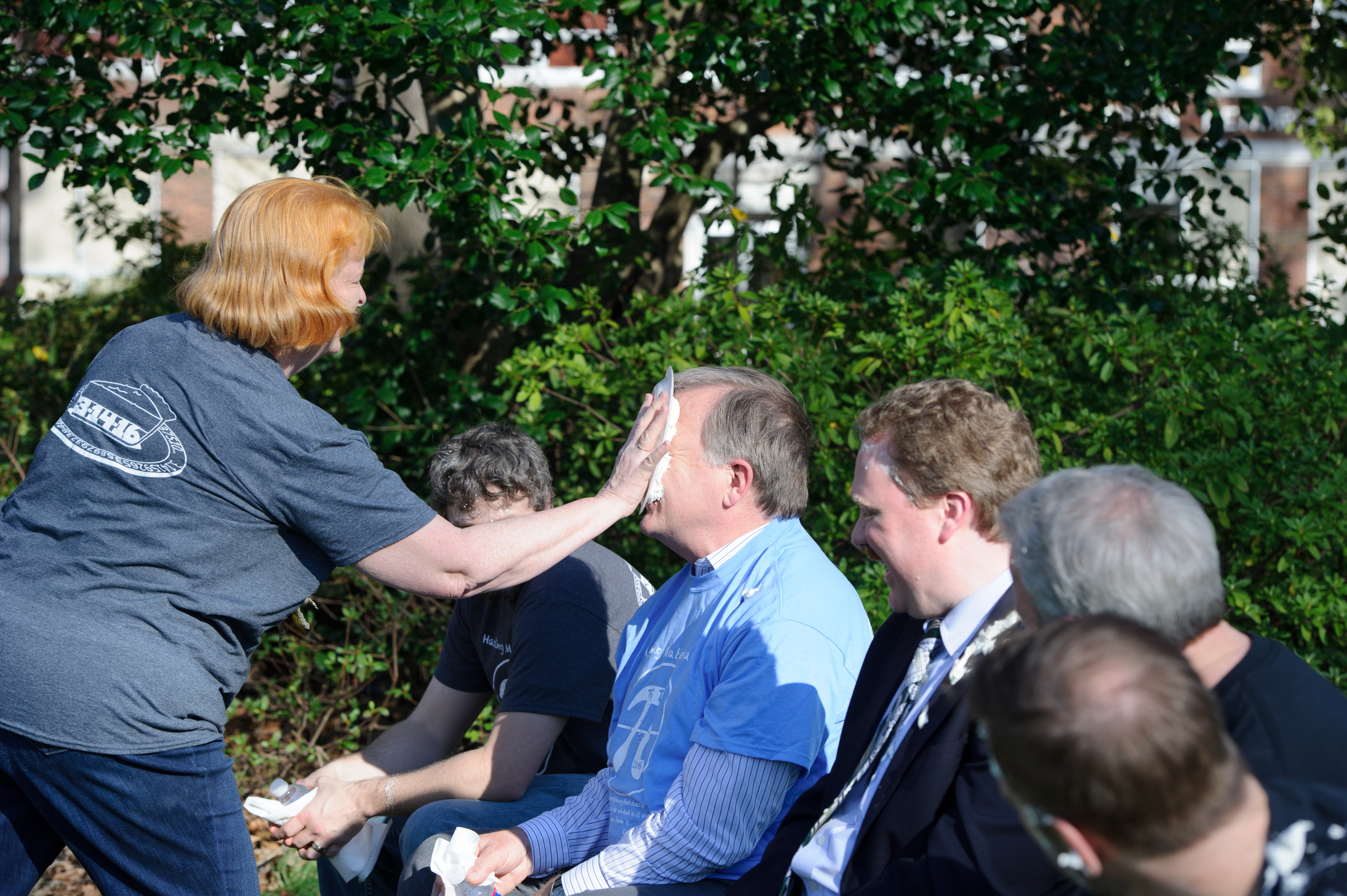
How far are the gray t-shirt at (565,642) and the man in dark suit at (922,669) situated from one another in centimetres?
81

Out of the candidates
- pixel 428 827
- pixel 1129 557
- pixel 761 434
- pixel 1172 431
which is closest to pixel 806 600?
pixel 761 434

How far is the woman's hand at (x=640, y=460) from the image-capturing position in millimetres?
2518

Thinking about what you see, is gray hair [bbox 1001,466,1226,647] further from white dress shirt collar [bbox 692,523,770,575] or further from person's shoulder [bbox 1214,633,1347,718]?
white dress shirt collar [bbox 692,523,770,575]

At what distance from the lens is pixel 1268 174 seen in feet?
60.1

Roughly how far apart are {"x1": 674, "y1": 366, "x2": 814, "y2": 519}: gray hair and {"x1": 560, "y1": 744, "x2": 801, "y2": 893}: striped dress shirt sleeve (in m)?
0.62

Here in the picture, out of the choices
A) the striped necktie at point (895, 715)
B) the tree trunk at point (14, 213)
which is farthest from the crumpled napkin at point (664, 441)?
the tree trunk at point (14, 213)

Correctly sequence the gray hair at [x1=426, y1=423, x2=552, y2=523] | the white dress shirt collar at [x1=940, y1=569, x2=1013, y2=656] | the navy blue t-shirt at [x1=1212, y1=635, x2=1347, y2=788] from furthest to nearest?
the gray hair at [x1=426, y1=423, x2=552, y2=523] → the white dress shirt collar at [x1=940, y1=569, x2=1013, y2=656] → the navy blue t-shirt at [x1=1212, y1=635, x2=1347, y2=788]

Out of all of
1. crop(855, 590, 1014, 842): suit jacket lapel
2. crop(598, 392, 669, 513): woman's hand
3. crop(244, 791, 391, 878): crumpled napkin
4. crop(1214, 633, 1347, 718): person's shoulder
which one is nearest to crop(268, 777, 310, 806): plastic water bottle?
crop(244, 791, 391, 878): crumpled napkin

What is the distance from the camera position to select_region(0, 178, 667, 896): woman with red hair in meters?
2.10

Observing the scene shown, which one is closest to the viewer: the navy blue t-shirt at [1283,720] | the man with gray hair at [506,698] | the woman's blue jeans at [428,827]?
the navy blue t-shirt at [1283,720]

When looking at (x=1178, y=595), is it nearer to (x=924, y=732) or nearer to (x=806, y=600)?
(x=924, y=732)

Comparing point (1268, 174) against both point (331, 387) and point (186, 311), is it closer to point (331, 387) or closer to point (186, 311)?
point (331, 387)

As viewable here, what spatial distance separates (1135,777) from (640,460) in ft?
5.00

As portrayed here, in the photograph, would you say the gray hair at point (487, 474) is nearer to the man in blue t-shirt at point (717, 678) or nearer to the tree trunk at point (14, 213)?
the man in blue t-shirt at point (717, 678)
